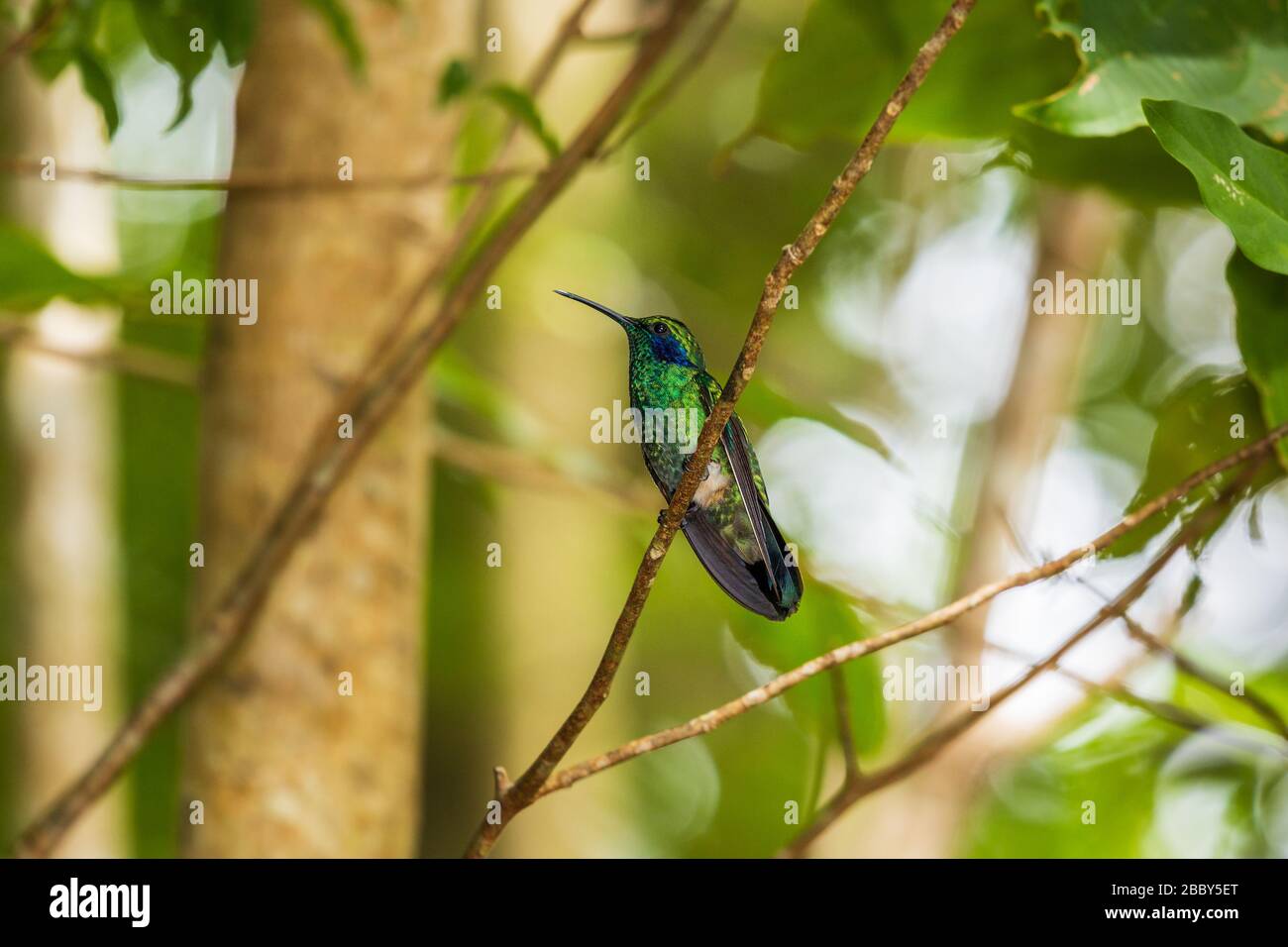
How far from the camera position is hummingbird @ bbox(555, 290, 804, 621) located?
0.94 meters

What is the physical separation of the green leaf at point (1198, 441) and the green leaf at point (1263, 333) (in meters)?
0.16

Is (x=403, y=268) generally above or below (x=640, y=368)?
above

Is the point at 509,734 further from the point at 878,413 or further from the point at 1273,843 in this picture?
the point at 1273,843

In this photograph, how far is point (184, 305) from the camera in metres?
2.33

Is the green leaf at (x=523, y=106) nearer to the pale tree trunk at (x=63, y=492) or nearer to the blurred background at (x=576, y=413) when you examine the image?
the blurred background at (x=576, y=413)

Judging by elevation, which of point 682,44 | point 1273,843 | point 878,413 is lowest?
point 1273,843

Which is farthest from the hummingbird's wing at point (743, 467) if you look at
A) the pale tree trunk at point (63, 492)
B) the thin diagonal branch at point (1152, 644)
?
the pale tree trunk at point (63, 492)

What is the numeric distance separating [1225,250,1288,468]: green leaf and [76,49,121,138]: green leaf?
4.92 feet

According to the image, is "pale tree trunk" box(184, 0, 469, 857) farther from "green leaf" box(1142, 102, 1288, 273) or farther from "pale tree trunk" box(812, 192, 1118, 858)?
"green leaf" box(1142, 102, 1288, 273)

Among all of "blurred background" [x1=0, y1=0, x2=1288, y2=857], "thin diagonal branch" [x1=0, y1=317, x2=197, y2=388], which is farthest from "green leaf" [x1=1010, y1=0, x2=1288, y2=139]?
"thin diagonal branch" [x1=0, y1=317, x2=197, y2=388]

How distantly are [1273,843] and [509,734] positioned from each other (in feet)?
7.66

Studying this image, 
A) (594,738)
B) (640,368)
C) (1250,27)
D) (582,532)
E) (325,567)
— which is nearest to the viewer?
(640,368)

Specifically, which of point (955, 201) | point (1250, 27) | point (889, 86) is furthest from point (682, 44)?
point (1250, 27)

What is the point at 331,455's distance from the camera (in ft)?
6.44
